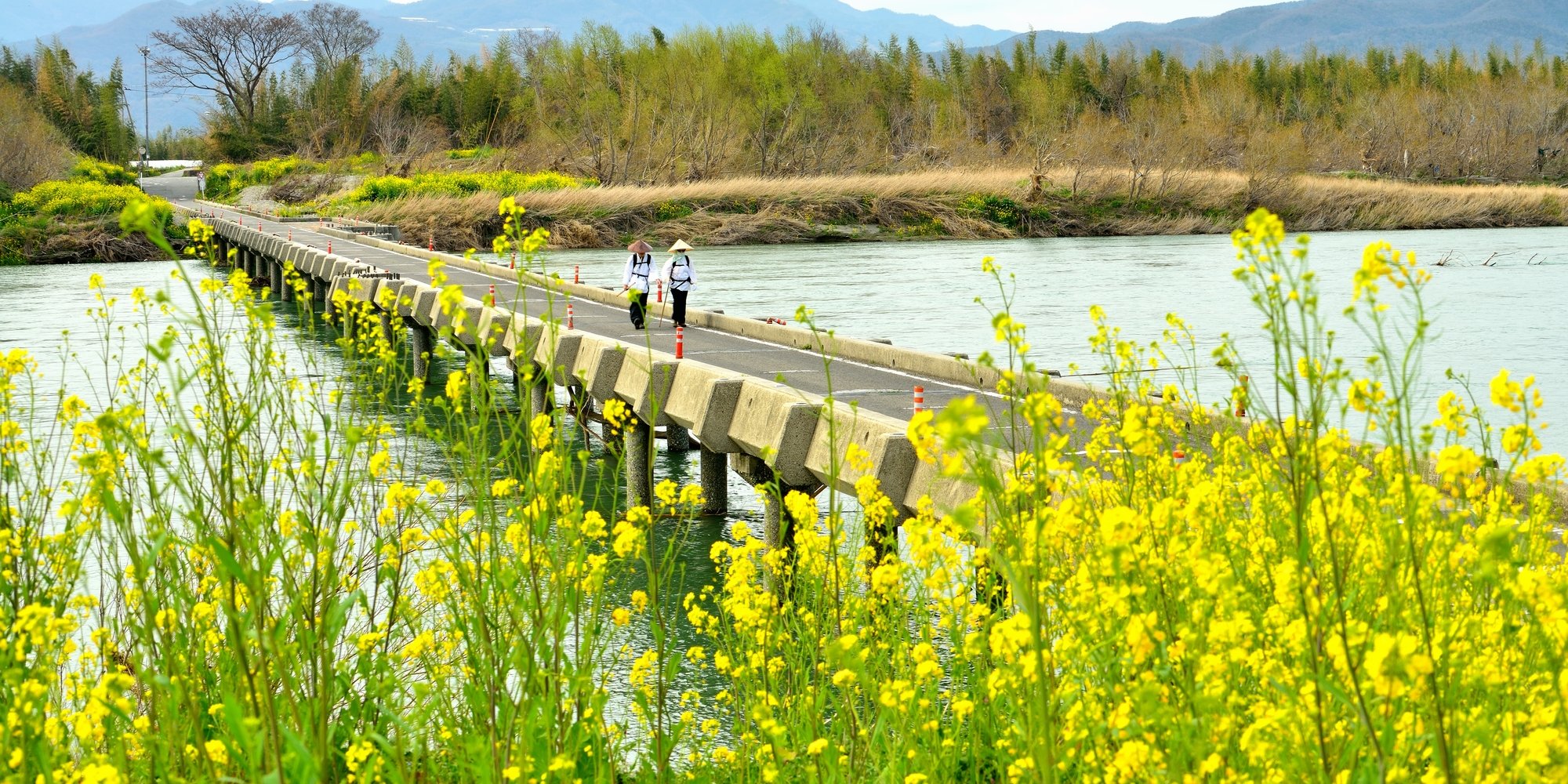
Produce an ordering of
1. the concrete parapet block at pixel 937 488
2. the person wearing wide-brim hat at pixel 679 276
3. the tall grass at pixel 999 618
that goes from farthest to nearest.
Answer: the person wearing wide-brim hat at pixel 679 276 < the concrete parapet block at pixel 937 488 < the tall grass at pixel 999 618

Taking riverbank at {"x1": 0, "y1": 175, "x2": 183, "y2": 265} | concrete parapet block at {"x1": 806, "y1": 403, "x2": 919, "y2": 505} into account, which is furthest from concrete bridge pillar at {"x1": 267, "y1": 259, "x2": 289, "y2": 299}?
concrete parapet block at {"x1": 806, "y1": 403, "x2": 919, "y2": 505}

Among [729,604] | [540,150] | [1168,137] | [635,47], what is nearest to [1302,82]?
[1168,137]

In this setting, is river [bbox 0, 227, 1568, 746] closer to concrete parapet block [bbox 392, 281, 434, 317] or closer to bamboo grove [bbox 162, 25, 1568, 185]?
concrete parapet block [bbox 392, 281, 434, 317]

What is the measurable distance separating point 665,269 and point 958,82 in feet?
285

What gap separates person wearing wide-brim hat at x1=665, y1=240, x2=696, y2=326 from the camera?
1772 cm

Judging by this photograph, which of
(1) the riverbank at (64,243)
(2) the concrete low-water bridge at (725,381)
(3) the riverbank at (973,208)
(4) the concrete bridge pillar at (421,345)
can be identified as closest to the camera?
(2) the concrete low-water bridge at (725,381)

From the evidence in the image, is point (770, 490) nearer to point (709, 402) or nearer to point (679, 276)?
point (709, 402)

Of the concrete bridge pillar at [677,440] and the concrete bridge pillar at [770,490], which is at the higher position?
the concrete bridge pillar at [770,490]

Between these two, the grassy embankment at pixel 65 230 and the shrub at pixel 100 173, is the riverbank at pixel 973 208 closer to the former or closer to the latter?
the grassy embankment at pixel 65 230

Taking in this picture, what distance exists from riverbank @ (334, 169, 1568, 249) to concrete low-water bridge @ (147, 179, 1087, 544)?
1194 inches

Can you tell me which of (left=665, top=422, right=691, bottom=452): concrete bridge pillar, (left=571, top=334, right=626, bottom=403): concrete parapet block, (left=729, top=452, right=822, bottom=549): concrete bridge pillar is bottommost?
(left=665, top=422, right=691, bottom=452): concrete bridge pillar

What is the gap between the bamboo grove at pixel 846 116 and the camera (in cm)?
7325

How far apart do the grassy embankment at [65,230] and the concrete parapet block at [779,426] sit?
4214 cm

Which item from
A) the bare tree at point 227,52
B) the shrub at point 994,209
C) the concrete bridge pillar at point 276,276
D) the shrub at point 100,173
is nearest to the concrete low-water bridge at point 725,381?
the concrete bridge pillar at point 276,276
